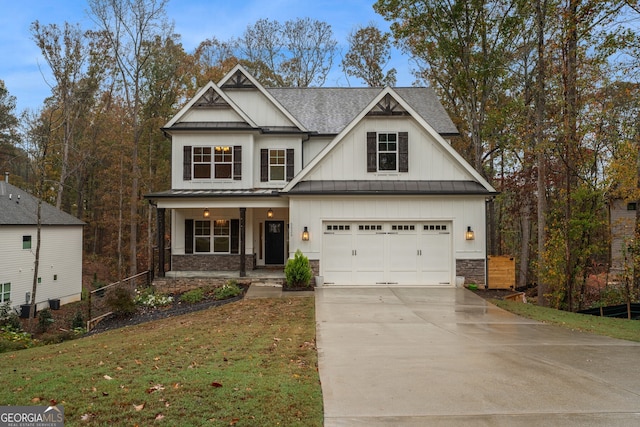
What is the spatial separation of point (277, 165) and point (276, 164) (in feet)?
0.23

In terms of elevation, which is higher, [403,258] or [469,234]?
[469,234]

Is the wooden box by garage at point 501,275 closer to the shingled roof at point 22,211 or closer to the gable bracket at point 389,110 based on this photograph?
the gable bracket at point 389,110

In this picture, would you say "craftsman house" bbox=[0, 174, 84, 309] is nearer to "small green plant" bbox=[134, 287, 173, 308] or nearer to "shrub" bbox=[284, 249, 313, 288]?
"small green plant" bbox=[134, 287, 173, 308]

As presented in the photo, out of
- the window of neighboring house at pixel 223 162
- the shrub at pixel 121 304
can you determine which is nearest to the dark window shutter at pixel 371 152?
the window of neighboring house at pixel 223 162

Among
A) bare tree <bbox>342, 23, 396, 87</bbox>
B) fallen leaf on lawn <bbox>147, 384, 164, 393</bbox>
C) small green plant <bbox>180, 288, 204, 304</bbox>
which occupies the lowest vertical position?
small green plant <bbox>180, 288, 204, 304</bbox>

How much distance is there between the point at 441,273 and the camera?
14.2 metres

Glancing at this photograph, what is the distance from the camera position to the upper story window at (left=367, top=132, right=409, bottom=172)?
1454 cm

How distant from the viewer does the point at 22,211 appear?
70.0ft

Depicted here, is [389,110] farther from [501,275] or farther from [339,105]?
[501,275]

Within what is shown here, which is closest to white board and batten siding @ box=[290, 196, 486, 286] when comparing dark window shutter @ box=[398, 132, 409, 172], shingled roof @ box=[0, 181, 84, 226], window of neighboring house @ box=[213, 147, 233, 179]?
dark window shutter @ box=[398, 132, 409, 172]

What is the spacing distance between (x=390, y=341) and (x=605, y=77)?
13855 millimetres

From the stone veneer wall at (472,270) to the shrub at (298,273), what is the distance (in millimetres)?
5085

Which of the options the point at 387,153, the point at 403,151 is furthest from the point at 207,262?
the point at 403,151

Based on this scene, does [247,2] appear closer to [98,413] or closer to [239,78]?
[239,78]
